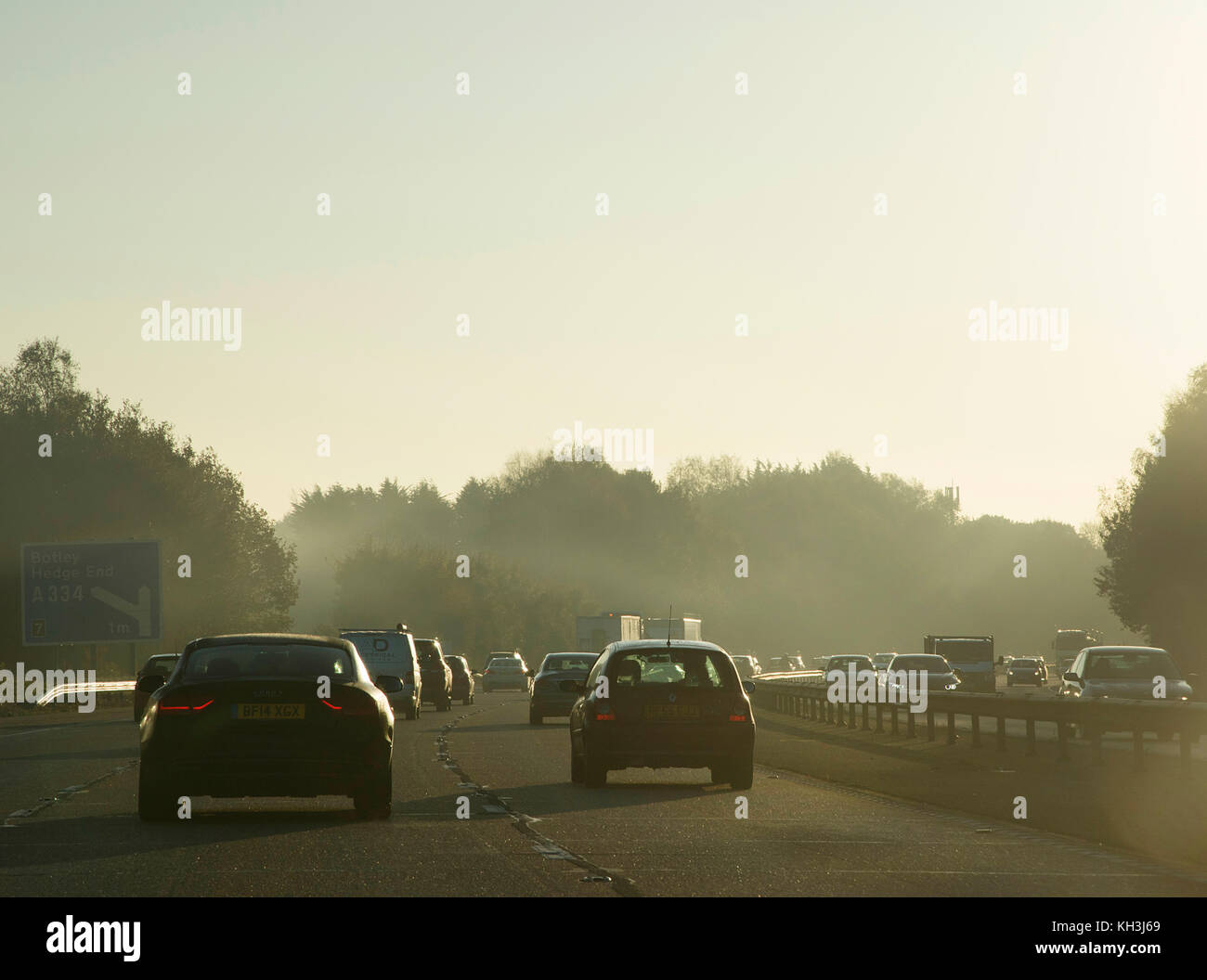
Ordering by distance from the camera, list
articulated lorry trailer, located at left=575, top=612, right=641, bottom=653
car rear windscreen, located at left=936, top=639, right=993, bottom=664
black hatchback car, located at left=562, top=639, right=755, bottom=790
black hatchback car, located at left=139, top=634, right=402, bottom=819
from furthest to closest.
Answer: articulated lorry trailer, located at left=575, top=612, right=641, bottom=653 < car rear windscreen, located at left=936, top=639, right=993, bottom=664 < black hatchback car, located at left=562, top=639, right=755, bottom=790 < black hatchback car, located at left=139, top=634, right=402, bottom=819

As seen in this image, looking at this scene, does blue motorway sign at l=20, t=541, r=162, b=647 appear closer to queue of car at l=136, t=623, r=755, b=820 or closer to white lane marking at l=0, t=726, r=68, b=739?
white lane marking at l=0, t=726, r=68, b=739

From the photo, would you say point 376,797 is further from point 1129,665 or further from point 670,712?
point 1129,665

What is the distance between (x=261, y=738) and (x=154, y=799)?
1075 millimetres

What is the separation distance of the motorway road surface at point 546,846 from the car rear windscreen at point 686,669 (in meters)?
1.14

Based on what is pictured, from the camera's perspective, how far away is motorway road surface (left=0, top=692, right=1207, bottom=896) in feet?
33.0

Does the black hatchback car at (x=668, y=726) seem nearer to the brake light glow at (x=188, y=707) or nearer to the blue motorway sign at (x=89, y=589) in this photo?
the brake light glow at (x=188, y=707)

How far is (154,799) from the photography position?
1394 centimetres

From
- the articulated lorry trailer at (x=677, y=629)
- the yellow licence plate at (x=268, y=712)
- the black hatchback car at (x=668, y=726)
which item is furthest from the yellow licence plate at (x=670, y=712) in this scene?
the articulated lorry trailer at (x=677, y=629)

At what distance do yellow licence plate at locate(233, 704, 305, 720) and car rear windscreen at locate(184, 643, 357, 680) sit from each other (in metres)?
0.32

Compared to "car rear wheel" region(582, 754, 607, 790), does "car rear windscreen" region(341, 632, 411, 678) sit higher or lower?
higher

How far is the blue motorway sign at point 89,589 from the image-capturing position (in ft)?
182

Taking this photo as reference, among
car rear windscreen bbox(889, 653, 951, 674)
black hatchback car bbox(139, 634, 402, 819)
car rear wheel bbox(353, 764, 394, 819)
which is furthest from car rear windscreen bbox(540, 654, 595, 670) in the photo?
black hatchback car bbox(139, 634, 402, 819)

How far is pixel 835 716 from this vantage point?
126 ft

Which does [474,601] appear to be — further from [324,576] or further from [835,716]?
[835,716]
